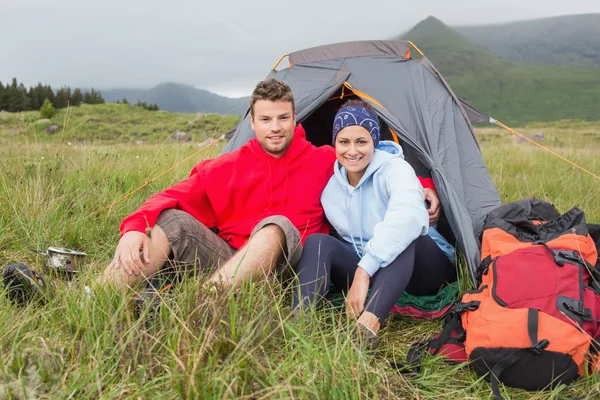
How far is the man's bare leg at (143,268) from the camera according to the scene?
2260 millimetres

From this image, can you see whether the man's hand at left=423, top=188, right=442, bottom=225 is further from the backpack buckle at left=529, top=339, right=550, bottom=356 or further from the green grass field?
the backpack buckle at left=529, top=339, right=550, bottom=356

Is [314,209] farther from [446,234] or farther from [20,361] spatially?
[20,361]

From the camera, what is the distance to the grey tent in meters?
3.42

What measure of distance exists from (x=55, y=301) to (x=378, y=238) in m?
1.55

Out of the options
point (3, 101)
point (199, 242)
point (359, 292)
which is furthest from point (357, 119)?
point (3, 101)

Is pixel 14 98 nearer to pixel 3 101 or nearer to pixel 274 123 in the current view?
pixel 3 101

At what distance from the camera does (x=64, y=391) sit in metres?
1.54

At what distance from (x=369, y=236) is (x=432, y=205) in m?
0.53

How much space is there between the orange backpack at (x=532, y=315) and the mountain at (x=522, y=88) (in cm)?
13620

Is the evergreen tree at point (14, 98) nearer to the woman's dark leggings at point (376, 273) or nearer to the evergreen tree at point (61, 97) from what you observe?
the evergreen tree at point (61, 97)

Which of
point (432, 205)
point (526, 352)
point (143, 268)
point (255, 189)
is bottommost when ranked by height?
point (526, 352)

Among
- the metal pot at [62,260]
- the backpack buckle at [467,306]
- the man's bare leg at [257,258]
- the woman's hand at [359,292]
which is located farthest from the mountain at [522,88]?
the metal pot at [62,260]

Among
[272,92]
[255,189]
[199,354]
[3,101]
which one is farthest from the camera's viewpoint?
[3,101]

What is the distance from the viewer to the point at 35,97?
49.1 m
